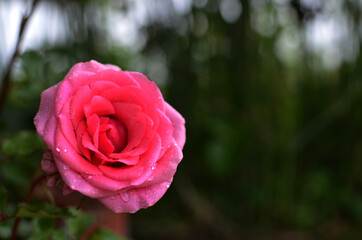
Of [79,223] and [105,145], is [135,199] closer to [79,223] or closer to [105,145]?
[105,145]

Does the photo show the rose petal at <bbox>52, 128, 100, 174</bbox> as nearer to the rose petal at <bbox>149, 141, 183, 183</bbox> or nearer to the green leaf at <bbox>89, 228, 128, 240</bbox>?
the rose petal at <bbox>149, 141, 183, 183</bbox>

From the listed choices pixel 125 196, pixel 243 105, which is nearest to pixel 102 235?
pixel 125 196

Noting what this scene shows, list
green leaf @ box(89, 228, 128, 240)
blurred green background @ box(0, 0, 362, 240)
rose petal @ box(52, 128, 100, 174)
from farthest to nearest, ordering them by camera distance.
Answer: blurred green background @ box(0, 0, 362, 240)
green leaf @ box(89, 228, 128, 240)
rose petal @ box(52, 128, 100, 174)

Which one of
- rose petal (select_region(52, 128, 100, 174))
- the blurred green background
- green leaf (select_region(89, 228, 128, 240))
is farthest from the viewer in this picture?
the blurred green background

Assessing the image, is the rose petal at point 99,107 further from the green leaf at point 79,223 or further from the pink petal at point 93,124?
the green leaf at point 79,223

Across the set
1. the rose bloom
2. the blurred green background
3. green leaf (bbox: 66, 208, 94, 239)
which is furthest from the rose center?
the blurred green background

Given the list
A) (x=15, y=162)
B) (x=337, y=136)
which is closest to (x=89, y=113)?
(x=15, y=162)

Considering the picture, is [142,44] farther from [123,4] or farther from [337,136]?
[337,136]

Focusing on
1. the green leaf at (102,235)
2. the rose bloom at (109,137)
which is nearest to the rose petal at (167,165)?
the rose bloom at (109,137)
